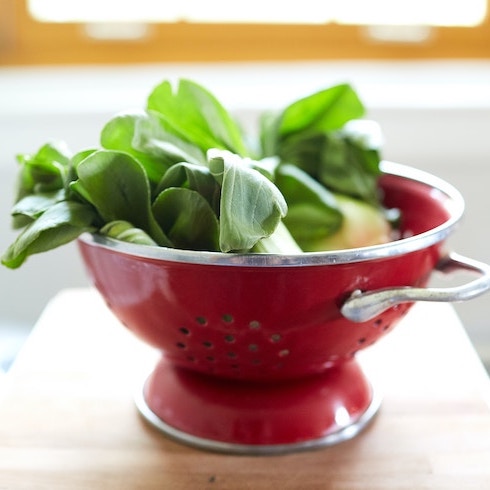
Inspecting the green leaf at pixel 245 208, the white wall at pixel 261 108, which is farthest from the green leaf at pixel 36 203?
the white wall at pixel 261 108

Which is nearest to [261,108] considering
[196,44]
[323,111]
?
[196,44]

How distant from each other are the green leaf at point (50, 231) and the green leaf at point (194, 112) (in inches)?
4.3

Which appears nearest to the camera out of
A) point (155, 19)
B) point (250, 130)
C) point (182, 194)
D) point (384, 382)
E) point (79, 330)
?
point (182, 194)

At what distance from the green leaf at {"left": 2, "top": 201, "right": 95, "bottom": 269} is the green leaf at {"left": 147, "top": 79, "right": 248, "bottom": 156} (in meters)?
0.11

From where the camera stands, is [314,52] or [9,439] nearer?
[9,439]

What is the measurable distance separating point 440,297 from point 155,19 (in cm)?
84

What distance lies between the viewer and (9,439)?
62 centimetres

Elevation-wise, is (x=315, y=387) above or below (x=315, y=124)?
below

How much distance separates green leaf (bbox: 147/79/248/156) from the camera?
2.08ft

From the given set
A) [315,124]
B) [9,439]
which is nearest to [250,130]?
[315,124]

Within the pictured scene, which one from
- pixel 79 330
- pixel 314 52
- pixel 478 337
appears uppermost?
pixel 314 52

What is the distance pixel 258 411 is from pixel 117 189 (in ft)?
0.62

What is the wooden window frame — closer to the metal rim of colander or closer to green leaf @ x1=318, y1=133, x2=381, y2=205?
green leaf @ x1=318, y1=133, x2=381, y2=205

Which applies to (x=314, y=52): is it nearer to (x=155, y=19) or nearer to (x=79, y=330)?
(x=155, y=19)
